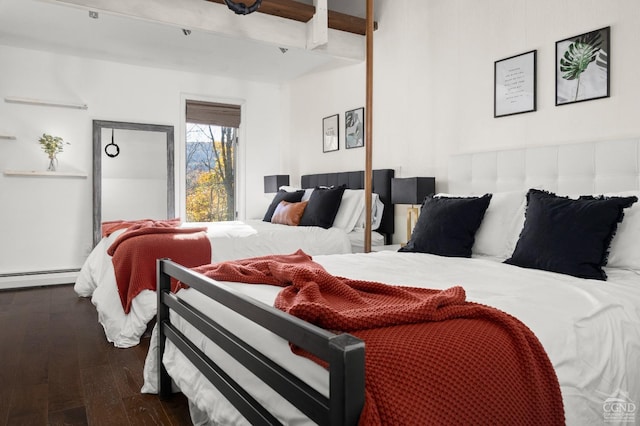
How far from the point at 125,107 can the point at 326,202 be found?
9.69 ft

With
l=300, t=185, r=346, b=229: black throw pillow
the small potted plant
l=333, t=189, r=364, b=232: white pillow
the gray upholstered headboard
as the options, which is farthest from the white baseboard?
the gray upholstered headboard

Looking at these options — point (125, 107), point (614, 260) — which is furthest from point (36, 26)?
point (614, 260)

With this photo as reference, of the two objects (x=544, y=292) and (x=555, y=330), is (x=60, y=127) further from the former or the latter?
(x=555, y=330)

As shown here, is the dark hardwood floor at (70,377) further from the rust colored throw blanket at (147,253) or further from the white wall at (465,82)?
the white wall at (465,82)

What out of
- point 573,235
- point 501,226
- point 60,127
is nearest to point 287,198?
point 501,226

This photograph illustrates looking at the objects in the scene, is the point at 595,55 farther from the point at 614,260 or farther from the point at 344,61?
the point at 344,61

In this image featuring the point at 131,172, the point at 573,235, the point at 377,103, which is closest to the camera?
the point at 573,235

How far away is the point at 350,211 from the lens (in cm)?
422

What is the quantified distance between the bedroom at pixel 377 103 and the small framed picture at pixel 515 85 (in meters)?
0.05

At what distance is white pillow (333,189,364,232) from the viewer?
4180 mm

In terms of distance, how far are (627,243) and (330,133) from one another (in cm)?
366

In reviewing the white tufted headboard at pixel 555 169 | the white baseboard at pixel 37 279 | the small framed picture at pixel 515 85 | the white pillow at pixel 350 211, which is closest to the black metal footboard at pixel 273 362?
the white tufted headboard at pixel 555 169

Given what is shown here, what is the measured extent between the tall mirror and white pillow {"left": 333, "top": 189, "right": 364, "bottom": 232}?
2512 millimetres

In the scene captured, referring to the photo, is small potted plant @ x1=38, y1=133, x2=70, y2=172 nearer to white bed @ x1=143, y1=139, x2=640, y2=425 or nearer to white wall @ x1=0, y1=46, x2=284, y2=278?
white wall @ x1=0, y1=46, x2=284, y2=278
